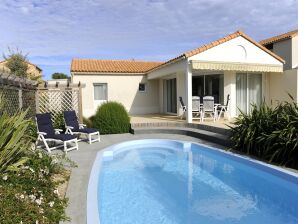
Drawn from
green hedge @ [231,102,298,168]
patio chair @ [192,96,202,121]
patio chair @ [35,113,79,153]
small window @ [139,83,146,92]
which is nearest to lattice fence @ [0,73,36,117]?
patio chair @ [35,113,79,153]

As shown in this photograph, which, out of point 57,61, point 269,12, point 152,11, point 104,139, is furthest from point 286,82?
point 57,61

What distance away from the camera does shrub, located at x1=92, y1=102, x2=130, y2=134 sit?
2095 centimetres

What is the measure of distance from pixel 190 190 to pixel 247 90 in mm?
17325

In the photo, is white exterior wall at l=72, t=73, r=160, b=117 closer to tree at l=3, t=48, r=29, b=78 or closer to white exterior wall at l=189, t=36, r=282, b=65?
white exterior wall at l=189, t=36, r=282, b=65

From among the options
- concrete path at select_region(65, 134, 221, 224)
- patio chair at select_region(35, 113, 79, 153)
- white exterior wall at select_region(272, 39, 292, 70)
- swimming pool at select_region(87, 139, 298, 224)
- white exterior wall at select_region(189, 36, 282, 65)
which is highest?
white exterior wall at select_region(272, 39, 292, 70)

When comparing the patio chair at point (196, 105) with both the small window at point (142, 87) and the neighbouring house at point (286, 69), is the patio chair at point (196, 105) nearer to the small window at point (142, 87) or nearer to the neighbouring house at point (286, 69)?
the neighbouring house at point (286, 69)

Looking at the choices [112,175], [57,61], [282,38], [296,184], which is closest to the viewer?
[296,184]

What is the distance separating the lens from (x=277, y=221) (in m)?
7.68

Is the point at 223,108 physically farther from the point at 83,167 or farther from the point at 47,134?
the point at 83,167

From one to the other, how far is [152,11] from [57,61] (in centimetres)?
4689

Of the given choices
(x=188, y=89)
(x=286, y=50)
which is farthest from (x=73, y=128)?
(x=286, y=50)

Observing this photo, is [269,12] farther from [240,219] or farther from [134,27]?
[240,219]

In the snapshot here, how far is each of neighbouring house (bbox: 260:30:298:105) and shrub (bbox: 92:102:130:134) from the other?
42.8ft

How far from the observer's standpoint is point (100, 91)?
31.2 meters
